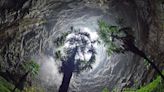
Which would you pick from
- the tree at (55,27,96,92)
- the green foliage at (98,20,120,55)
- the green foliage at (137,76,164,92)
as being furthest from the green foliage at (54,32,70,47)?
the green foliage at (137,76,164,92)

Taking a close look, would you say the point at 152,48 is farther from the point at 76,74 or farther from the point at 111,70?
the point at 76,74

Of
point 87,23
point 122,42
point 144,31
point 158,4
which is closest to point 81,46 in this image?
point 87,23

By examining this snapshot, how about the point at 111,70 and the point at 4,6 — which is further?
the point at 111,70

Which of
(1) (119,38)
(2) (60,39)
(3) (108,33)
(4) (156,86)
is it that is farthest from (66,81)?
(4) (156,86)

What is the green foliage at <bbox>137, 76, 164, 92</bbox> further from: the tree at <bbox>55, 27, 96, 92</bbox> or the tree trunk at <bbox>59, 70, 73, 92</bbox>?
the tree trunk at <bbox>59, 70, 73, 92</bbox>

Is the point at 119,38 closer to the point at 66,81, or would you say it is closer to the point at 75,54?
the point at 75,54
